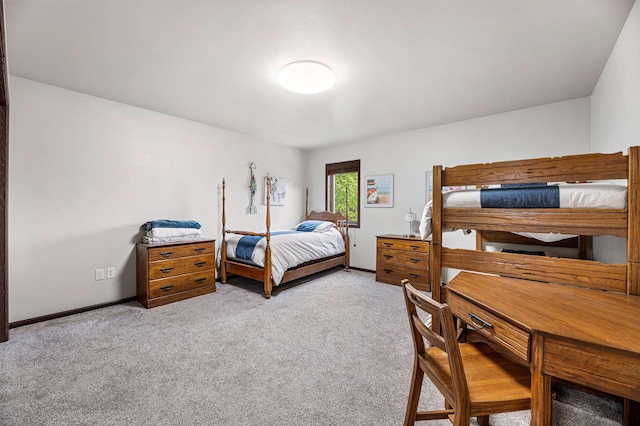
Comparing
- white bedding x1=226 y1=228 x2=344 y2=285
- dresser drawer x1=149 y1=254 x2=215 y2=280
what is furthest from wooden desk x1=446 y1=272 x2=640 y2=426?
dresser drawer x1=149 y1=254 x2=215 y2=280

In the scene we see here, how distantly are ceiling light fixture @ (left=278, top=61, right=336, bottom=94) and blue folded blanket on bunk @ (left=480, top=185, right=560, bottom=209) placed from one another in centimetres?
163

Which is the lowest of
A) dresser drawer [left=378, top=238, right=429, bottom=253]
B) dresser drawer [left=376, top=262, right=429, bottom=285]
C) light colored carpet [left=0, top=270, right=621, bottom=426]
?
light colored carpet [left=0, top=270, right=621, bottom=426]

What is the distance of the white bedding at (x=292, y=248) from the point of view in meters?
3.46

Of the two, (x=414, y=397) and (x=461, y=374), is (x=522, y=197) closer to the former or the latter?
(x=461, y=374)

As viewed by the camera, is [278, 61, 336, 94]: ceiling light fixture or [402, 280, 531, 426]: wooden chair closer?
[402, 280, 531, 426]: wooden chair

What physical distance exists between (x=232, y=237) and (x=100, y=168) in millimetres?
1811

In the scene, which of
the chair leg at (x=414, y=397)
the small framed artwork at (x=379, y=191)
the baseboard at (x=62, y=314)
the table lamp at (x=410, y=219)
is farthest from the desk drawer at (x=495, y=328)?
the baseboard at (x=62, y=314)

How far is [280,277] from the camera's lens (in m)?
3.45

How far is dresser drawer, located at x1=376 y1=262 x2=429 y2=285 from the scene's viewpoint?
3.70 metres

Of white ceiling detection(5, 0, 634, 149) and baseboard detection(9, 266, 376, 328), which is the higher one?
white ceiling detection(5, 0, 634, 149)

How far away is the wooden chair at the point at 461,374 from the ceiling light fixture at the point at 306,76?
76.3 inches

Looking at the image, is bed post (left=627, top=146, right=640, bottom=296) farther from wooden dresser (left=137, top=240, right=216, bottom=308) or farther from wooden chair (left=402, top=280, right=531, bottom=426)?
wooden dresser (left=137, top=240, right=216, bottom=308)

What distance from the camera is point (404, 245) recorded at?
3867mm

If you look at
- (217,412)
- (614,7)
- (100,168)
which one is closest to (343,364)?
(217,412)
